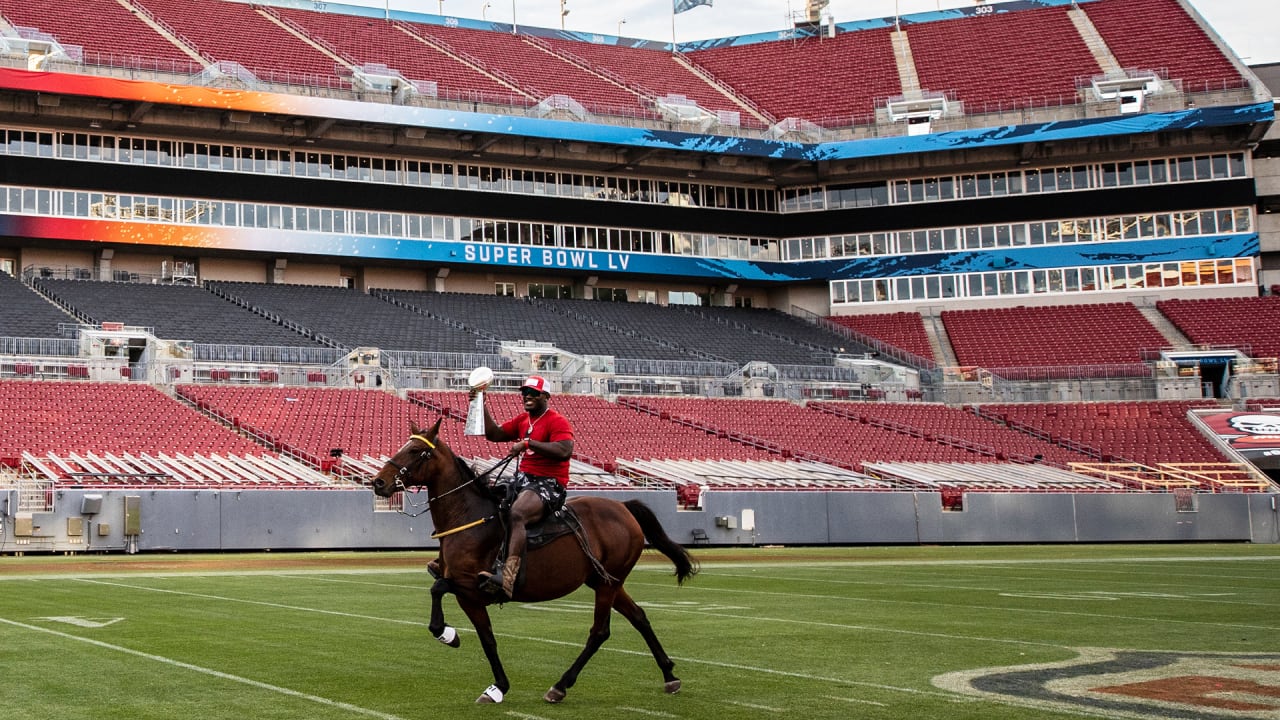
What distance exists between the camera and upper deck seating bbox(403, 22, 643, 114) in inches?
2857

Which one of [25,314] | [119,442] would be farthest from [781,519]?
[25,314]

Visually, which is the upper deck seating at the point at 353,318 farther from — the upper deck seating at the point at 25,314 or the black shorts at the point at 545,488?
the black shorts at the point at 545,488

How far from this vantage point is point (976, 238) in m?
73.1

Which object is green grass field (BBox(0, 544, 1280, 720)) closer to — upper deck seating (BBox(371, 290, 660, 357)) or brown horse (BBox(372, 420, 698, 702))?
brown horse (BBox(372, 420, 698, 702))

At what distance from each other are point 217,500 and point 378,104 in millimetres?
31446

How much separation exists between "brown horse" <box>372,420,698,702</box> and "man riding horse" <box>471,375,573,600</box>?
209 millimetres

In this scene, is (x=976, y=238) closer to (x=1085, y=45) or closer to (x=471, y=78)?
(x=1085, y=45)

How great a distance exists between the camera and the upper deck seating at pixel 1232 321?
6375 centimetres

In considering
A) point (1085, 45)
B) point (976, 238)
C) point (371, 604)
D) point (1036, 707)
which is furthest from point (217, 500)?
point (1085, 45)

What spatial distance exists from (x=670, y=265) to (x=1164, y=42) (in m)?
30.2

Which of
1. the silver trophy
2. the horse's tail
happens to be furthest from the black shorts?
the horse's tail

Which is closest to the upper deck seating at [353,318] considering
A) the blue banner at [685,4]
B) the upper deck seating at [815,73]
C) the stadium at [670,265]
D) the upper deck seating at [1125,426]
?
the stadium at [670,265]

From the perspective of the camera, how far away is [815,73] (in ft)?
267

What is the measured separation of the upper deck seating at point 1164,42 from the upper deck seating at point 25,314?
180 feet
